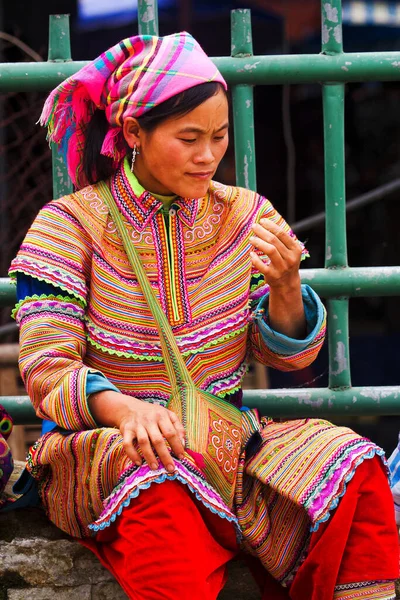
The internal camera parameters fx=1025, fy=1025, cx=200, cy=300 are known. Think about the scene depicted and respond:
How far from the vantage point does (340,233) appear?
2.79 metres

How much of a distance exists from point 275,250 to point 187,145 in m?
0.30

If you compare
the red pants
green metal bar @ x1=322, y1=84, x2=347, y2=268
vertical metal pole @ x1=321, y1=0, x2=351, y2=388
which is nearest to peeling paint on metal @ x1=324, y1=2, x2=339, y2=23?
vertical metal pole @ x1=321, y1=0, x2=351, y2=388

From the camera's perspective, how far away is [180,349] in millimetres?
2213

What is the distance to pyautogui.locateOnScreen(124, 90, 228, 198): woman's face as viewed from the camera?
212 cm

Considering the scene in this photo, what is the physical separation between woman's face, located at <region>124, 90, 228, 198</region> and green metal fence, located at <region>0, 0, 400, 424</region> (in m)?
0.58

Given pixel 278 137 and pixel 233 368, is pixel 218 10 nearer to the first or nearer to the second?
pixel 278 137

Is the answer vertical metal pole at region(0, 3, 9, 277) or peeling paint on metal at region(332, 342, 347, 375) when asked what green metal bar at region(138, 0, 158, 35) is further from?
vertical metal pole at region(0, 3, 9, 277)

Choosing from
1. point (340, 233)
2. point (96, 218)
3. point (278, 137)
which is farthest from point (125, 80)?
point (278, 137)

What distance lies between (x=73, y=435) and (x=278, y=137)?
261cm

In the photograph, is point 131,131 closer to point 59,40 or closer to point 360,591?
point 59,40

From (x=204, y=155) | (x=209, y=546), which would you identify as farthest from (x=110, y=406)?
(x=204, y=155)

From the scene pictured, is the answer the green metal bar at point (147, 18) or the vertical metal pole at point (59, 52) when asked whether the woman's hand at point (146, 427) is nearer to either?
the vertical metal pole at point (59, 52)

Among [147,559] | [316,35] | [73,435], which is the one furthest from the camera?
[316,35]

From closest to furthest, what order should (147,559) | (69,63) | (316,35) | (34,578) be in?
(147,559), (34,578), (69,63), (316,35)
